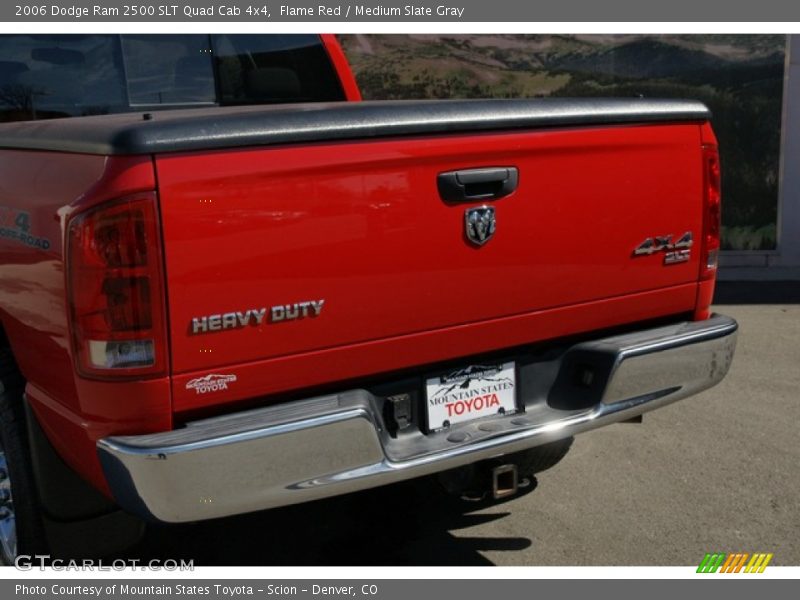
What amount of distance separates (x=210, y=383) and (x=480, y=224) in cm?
95

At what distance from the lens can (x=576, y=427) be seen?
3102 millimetres

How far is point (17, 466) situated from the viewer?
2.96 m

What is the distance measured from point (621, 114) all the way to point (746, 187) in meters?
6.57

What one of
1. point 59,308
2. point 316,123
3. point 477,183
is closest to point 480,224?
point 477,183

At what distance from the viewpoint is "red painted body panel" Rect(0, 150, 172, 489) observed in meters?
2.46

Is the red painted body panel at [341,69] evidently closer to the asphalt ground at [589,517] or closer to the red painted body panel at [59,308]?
the asphalt ground at [589,517]

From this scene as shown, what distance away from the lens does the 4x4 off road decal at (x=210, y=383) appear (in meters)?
2.54

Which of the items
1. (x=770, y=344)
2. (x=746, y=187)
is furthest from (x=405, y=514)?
(x=746, y=187)

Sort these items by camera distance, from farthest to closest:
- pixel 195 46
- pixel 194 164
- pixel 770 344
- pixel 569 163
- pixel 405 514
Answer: pixel 770 344 < pixel 195 46 < pixel 405 514 < pixel 569 163 < pixel 194 164

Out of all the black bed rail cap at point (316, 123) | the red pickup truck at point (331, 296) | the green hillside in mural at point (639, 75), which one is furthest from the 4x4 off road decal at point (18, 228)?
the green hillside in mural at point (639, 75)

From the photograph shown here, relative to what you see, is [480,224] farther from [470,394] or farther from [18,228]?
[18,228]

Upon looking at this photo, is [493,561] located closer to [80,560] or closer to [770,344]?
[80,560]

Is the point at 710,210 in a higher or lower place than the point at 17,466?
higher

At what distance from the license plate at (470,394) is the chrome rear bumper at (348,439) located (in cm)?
3
